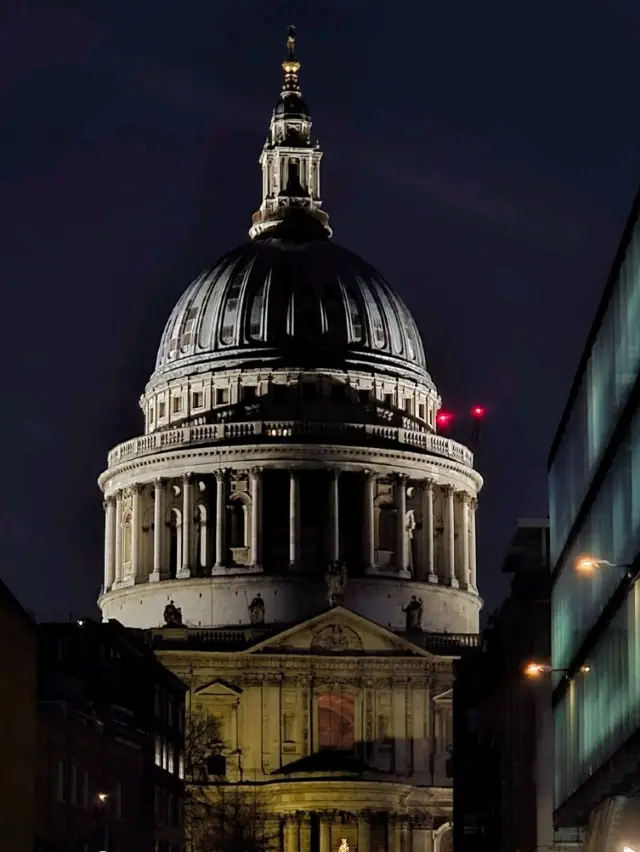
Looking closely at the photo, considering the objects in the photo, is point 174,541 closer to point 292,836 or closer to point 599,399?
point 292,836

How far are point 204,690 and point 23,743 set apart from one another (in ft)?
330

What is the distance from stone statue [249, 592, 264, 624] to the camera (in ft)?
623

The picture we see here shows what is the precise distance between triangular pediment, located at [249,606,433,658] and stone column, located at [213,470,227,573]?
1009cm

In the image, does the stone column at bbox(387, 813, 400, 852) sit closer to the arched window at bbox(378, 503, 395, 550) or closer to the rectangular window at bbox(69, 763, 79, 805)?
the arched window at bbox(378, 503, 395, 550)

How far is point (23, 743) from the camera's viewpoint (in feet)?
267

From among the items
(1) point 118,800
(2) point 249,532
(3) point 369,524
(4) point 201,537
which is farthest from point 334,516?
(1) point 118,800

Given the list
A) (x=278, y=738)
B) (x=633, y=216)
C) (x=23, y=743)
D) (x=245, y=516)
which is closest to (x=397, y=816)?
(x=278, y=738)

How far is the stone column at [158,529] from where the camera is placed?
195 m

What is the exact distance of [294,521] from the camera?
19450cm

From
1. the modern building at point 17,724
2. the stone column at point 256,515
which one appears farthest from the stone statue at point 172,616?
the modern building at point 17,724

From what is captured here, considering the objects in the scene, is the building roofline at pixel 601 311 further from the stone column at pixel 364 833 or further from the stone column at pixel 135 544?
the stone column at pixel 135 544

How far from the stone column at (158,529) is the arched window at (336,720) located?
16.2 m

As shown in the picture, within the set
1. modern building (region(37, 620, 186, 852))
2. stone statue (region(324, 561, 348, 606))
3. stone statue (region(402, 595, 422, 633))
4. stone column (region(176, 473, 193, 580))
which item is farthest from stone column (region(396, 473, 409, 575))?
modern building (region(37, 620, 186, 852))

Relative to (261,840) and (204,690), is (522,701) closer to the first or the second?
(261,840)
